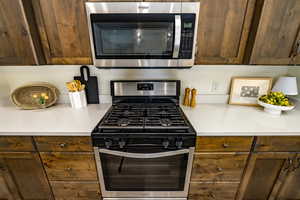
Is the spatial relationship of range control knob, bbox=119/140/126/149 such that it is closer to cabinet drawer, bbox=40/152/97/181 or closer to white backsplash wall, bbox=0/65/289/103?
cabinet drawer, bbox=40/152/97/181

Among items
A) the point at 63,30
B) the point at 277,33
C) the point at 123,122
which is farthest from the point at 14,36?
the point at 277,33

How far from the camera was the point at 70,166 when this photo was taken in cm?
107

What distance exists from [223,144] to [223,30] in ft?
2.90

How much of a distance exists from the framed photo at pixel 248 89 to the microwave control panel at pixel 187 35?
73cm

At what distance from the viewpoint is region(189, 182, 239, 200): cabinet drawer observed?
1.12 metres

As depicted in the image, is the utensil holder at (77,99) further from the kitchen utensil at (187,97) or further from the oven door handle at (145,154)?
the kitchen utensil at (187,97)

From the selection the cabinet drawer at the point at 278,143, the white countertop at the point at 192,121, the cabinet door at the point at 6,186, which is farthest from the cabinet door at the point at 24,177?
the cabinet drawer at the point at 278,143

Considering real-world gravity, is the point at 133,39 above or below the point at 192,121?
above

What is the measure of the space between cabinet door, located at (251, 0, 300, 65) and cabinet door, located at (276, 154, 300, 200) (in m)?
0.82

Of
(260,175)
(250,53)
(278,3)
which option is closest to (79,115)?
(250,53)

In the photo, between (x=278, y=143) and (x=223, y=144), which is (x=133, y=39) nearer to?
(x=223, y=144)

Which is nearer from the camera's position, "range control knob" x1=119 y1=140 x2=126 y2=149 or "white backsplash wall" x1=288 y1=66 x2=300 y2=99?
"range control knob" x1=119 y1=140 x2=126 y2=149

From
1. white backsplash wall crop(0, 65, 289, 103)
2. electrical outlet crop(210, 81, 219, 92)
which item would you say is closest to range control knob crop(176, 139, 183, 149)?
white backsplash wall crop(0, 65, 289, 103)

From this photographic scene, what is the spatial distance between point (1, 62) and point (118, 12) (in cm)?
106
